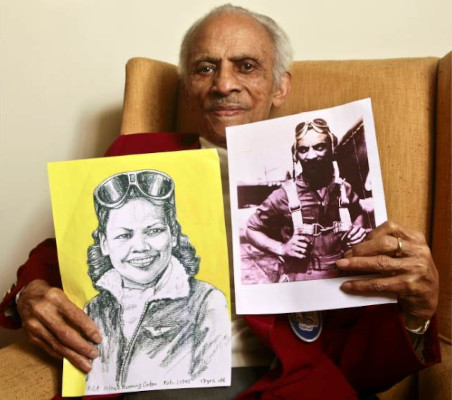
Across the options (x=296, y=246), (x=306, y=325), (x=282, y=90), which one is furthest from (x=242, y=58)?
(x=306, y=325)

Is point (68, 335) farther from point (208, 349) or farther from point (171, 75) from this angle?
point (171, 75)

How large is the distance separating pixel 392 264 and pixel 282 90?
56 centimetres

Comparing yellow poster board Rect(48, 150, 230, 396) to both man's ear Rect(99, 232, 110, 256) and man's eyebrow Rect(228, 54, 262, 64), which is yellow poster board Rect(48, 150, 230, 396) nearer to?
man's ear Rect(99, 232, 110, 256)

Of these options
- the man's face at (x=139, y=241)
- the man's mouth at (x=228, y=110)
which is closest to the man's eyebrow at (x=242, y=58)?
the man's mouth at (x=228, y=110)

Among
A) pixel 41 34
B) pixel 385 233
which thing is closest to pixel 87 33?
pixel 41 34

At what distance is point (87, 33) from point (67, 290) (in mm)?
852

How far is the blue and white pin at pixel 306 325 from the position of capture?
81 centimetres


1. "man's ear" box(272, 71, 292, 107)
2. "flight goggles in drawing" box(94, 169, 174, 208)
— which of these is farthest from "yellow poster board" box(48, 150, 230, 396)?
"man's ear" box(272, 71, 292, 107)

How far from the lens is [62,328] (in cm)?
78

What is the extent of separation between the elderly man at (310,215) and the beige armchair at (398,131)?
31cm

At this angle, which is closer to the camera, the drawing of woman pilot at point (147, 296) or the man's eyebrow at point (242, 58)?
the drawing of woman pilot at point (147, 296)

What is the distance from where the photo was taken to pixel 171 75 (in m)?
1.25

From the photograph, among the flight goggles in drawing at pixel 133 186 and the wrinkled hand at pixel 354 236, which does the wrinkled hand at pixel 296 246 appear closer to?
the wrinkled hand at pixel 354 236

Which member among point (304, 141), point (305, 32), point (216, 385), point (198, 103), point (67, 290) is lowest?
point (216, 385)
